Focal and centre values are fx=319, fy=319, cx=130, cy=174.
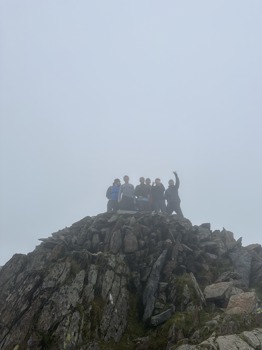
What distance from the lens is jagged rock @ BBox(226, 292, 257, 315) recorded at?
1917 cm

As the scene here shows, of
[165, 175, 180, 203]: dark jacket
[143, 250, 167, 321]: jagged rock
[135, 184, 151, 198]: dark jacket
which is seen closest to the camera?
[143, 250, 167, 321]: jagged rock

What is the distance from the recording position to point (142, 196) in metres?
34.2

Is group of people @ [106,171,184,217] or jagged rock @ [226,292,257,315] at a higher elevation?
group of people @ [106,171,184,217]

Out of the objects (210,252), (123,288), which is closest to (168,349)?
(123,288)

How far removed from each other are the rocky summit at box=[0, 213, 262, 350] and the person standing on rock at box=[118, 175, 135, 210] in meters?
2.85

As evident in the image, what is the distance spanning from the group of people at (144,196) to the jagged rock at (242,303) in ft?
45.7

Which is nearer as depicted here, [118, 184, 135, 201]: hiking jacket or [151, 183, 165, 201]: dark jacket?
[118, 184, 135, 201]: hiking jacket

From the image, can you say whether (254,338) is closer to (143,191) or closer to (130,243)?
(130,243)

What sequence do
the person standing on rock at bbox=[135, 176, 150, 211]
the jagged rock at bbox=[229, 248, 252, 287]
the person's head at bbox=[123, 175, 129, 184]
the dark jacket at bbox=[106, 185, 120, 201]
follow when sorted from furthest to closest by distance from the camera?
the dark jacket at bbox=[106, 185, 120, 201], the person standing on rock at bbox=[135, 176, 150, 211], the person's head at bbox=[123, 175, 129, 184], the jagged rock at bbox=[229, 248, 252, 287]

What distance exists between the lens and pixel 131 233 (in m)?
27.4

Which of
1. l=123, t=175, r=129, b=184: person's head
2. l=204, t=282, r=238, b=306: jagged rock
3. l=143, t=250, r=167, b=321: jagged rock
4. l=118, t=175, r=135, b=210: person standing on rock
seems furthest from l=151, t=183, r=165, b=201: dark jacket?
l=204, t=282, r=238, b=306: jagged rock

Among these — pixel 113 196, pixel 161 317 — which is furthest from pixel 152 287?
pixel 113 196

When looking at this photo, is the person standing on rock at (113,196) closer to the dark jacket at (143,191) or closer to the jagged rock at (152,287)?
the dark jacket at (143,191)

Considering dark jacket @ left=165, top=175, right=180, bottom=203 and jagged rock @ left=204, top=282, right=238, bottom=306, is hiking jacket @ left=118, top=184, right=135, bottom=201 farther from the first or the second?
jagged rock @ left=204, top=282, right=238, bottom=306
